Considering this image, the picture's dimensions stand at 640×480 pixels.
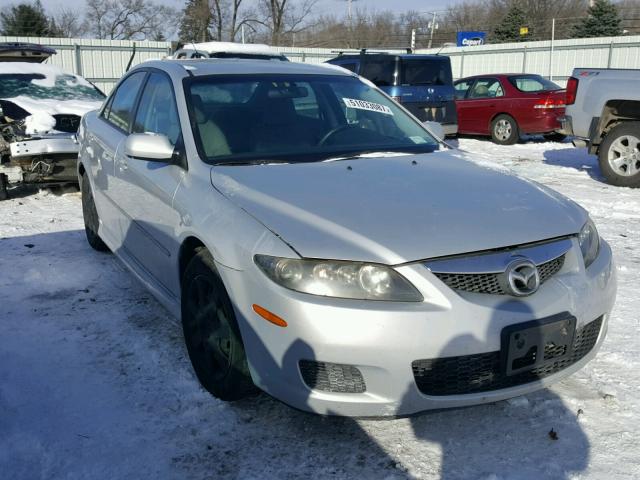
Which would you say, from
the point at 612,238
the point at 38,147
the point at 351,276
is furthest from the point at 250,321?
the point at 38,147

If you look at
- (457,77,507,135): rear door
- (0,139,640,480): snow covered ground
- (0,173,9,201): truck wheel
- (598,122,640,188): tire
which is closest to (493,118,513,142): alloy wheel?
(457,77,507,135): rear door

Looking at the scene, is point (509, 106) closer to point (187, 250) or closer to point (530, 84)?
point (530, 84)

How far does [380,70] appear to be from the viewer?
11672 mm

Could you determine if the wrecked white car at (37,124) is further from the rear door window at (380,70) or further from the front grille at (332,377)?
the front grille at (332,377)

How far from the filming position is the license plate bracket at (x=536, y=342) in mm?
2406

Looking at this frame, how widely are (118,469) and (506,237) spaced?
5.95 ft

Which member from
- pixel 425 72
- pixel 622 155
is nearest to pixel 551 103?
pixel 425 72

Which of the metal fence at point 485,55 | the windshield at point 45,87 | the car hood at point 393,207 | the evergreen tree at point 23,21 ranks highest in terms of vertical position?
the evergreen tree at point 23,21

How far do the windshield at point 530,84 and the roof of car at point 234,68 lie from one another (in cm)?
A: 979

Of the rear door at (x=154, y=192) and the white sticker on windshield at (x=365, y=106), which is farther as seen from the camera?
the white sticker on windshield at (x=365, y=106)

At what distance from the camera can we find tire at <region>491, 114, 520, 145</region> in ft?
42.8

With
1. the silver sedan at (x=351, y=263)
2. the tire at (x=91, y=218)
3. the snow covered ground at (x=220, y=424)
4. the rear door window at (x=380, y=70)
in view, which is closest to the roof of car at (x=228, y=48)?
the rear door window at (x=380, y=70)

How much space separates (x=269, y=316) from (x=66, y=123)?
20.7ft

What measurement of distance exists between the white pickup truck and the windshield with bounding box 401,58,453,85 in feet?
10.7
